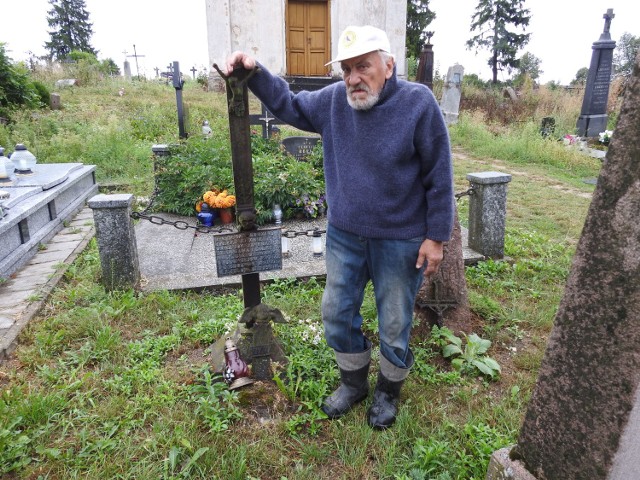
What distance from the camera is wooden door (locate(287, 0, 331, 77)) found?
614 inches

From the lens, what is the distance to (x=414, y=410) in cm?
256

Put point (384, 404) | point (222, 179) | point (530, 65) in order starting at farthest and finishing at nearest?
point (530, 65) < point (222, 179) < point (384, 404)

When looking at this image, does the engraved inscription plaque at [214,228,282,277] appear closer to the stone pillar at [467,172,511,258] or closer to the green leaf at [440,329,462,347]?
the green leaf at [440,329,462,347]

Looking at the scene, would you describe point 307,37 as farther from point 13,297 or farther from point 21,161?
point 13,297

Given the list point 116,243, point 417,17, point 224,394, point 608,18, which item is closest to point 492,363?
point 224,394

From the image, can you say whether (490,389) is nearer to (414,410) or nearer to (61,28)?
(414,410)

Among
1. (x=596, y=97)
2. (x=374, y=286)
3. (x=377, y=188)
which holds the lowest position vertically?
(x=374, y=286)

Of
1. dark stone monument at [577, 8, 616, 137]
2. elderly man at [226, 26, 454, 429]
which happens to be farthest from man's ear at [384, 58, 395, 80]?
dark stone monument at [577, 8, 616, 137]

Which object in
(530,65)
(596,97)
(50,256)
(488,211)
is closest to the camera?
(488,211)

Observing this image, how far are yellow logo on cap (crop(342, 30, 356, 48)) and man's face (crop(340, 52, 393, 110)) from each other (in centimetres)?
6

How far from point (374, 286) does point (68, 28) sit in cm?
4994

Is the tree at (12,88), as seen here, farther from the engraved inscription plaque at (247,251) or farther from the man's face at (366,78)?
the man's face at (366,78)

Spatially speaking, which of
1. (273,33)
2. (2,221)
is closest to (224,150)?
(2,221)

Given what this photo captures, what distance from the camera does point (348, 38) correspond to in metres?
1.99
